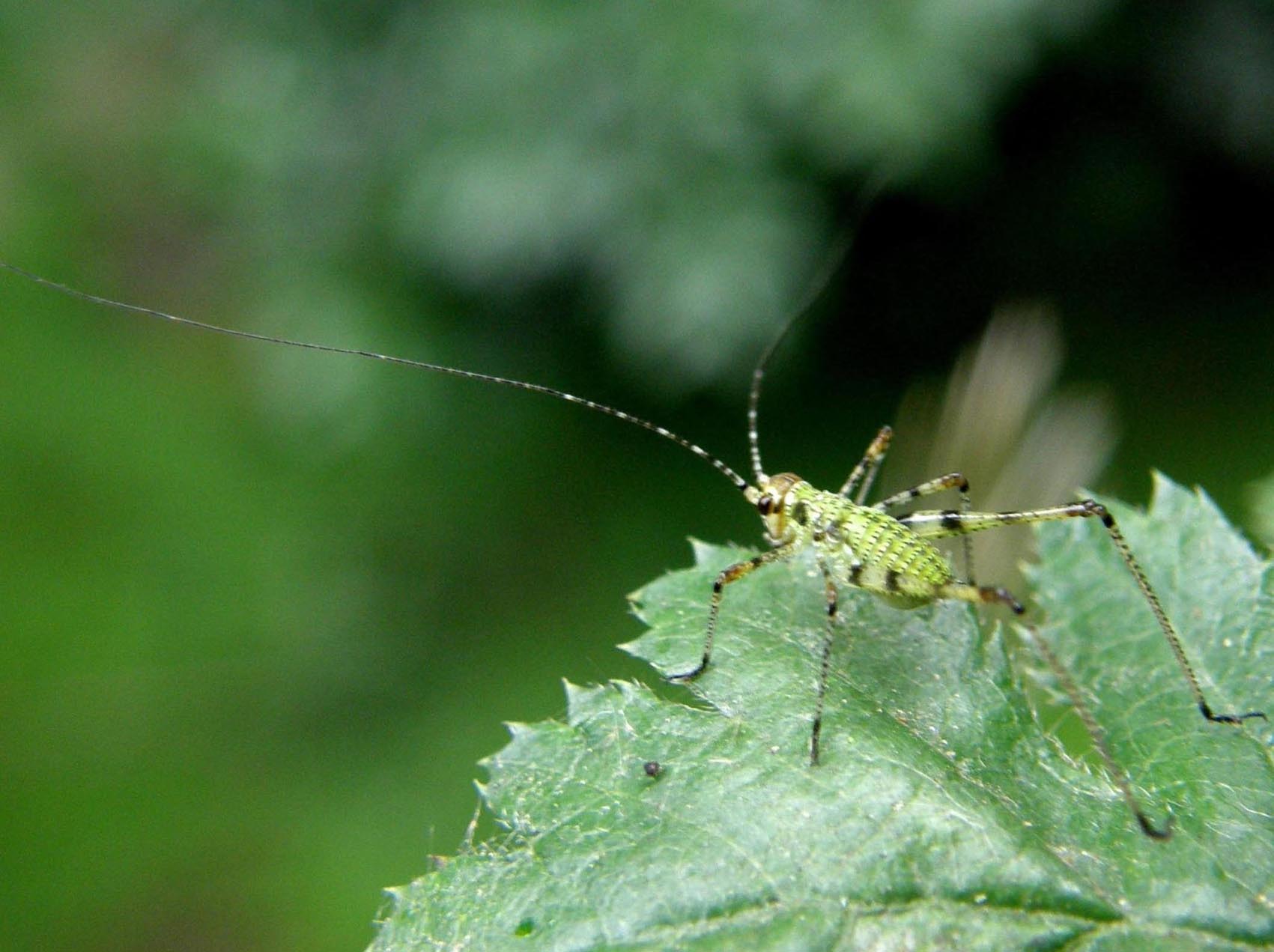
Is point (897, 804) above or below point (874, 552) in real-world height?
below

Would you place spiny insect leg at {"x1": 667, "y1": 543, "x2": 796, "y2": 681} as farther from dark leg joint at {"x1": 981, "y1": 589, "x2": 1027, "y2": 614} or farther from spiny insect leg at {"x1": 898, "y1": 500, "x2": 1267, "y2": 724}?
dark leg joint at {"x1": 981, "y1": 589, "x2": 1027, "y2": 614}

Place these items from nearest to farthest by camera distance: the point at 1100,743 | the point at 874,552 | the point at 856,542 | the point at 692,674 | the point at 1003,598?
the point at 1100,743
the point at 692,674
the point at 1003,598
the point at 874,552
the point at 856,542

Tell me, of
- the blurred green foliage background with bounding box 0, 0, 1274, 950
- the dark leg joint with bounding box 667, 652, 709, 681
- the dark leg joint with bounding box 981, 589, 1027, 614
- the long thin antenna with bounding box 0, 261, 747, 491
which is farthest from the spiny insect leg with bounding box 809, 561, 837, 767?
the blurred green foliage background with bounding box 0, 0, 1274, 950

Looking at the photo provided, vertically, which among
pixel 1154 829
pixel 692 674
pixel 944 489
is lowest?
pixel 1154 829

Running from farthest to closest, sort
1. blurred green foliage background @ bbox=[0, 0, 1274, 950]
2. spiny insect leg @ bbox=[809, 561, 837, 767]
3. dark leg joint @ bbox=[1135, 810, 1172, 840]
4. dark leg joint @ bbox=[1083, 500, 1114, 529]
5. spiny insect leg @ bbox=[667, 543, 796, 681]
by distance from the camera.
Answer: blurred green foliage background @ bbox=[0, 0, 1274, 950]
dark leg joint @ bbox=[1083, 500, 1114, 529]
spiny insect leg @ bbox=[667, 543, 796, 681]
spiny insect leg @ bbox=[809, 561, 837, 767]
dark leg joint @ bbox=[1135, 810, 1172, 840]

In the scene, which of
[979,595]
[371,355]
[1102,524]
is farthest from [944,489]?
[371,355]

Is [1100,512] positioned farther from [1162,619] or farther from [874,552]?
[874,552]

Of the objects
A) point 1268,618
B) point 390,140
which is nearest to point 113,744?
point 390,140
